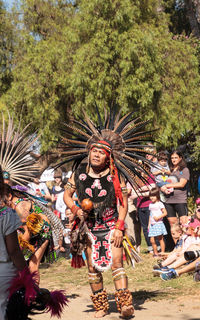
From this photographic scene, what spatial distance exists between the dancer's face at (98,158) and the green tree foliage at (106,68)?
1014 cm

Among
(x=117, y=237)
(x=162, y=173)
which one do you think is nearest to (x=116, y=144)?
(x=117, y=237)

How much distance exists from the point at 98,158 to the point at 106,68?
461 inches

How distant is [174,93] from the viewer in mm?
18859

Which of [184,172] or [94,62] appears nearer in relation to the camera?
[184,172]

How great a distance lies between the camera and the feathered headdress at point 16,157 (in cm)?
666

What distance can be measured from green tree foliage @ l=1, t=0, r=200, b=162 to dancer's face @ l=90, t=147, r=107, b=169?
1014 cm

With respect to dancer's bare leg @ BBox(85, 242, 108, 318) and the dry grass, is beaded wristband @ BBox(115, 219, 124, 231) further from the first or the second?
the dry grass

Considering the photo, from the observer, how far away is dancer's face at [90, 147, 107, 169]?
21.3 feet

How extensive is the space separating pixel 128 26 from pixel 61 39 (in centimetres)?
309

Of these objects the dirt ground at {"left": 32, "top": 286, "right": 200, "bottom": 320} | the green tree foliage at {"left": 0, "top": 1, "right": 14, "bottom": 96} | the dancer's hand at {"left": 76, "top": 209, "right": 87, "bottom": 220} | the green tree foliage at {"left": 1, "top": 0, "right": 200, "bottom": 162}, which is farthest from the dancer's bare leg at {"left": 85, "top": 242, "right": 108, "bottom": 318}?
the green tree foliage at {"left": 0, "top": 1, "right": 14, "bottom": 96}

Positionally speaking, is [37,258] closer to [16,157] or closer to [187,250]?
[16,157]

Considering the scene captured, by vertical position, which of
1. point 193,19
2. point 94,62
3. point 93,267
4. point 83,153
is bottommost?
point 93,267

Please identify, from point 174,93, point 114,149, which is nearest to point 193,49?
point 174,93

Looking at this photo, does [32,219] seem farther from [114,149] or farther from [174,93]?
[174,93]
